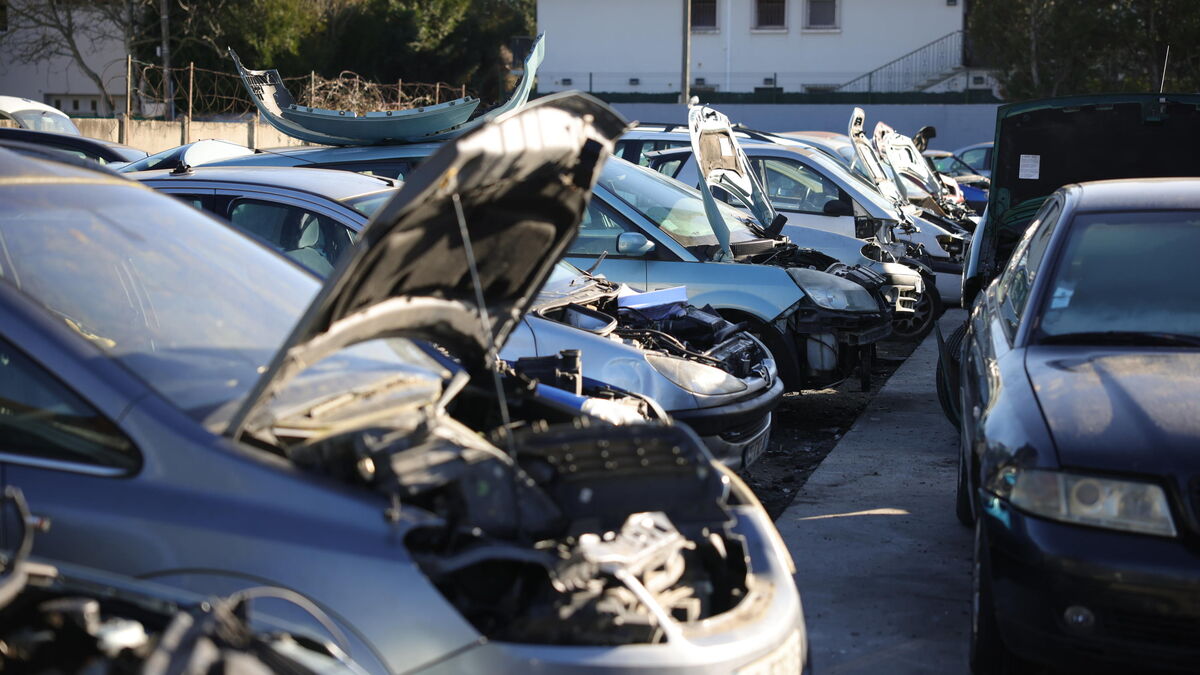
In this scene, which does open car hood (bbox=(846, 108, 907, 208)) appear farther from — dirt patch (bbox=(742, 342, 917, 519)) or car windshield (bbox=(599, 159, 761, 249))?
car windshield (bbox=(599, 159, 761, 249))

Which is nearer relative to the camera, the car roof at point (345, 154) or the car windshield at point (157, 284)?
the car windshield at point (157, 284)

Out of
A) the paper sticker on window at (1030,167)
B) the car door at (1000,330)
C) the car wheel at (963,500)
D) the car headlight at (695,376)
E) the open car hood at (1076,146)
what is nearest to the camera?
the car door at (1000,330)

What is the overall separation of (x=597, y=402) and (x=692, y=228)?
401 centimetres

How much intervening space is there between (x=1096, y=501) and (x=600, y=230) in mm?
4505

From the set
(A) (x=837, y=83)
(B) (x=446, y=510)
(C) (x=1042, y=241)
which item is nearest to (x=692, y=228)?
(C) (x=1042, y=241)

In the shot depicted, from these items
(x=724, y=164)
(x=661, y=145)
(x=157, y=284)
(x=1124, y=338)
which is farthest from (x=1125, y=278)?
(x=661, y=145)

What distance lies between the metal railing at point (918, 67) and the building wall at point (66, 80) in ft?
79.8

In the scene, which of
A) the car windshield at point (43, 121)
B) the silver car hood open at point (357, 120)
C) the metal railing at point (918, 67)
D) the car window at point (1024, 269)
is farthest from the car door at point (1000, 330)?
the metal railing at point (918, 67)

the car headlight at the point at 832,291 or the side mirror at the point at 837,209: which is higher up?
the side mirror at the point at 837,209

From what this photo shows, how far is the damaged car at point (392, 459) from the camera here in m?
2.57

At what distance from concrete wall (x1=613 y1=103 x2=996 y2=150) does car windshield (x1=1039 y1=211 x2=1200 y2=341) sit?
33002mm

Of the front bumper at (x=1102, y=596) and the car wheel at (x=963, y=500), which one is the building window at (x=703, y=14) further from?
the front bumper at (x=1102, y=596)

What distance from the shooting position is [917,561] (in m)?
5.23

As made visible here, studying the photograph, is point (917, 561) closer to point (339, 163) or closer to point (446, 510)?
point (446, 510)
